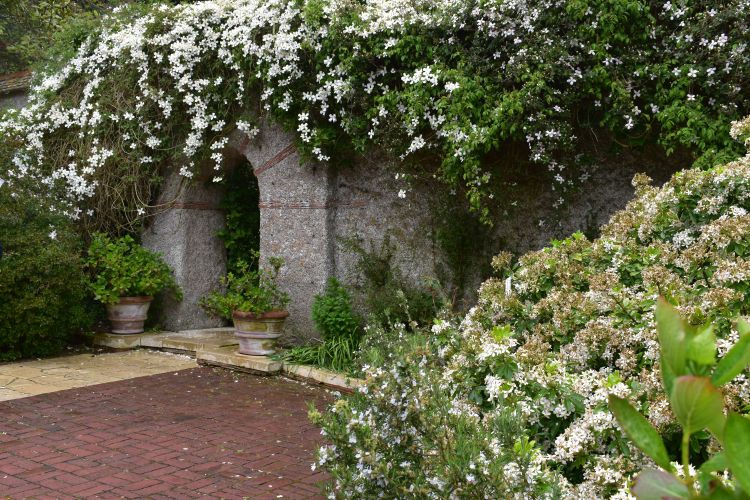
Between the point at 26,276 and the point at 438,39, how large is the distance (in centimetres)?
443

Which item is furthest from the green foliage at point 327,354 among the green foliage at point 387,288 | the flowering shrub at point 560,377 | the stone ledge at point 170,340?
the flowering shrub at point 560,377

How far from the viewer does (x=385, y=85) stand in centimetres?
680

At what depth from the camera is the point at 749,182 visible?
3.31 meters

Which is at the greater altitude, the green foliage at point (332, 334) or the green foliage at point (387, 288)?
the green foliage at point (387, 288)

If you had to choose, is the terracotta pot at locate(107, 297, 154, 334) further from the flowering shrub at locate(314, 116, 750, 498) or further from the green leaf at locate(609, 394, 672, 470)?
the green leaf at locate(609, 394, 672, 470)

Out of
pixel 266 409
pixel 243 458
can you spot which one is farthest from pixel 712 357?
pixel 266 409

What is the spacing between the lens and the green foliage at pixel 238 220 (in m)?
8.72

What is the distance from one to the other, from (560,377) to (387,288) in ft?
14.4

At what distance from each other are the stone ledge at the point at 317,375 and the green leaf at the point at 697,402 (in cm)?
564

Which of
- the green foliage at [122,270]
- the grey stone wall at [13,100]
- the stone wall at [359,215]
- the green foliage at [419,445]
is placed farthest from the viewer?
the grey stone wall at [13,100]

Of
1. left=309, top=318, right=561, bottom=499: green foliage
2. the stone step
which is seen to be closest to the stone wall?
the stone step

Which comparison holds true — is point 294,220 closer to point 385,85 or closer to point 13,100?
point 385,85

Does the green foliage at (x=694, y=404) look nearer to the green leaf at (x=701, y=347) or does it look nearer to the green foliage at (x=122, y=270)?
the green leaf at (x=701, y=347)

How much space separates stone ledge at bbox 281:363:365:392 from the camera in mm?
6387
